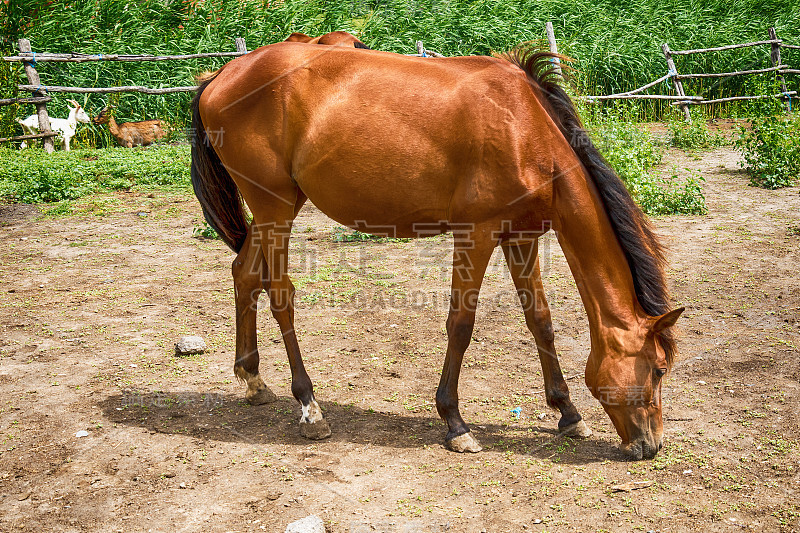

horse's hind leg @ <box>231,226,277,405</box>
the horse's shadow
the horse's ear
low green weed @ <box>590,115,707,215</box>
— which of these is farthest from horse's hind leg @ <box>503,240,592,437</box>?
low green weed @ <box>590,115,707,215</box>

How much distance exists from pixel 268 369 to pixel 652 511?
2.69 metres

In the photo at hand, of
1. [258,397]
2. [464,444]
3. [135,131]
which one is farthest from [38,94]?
[464,444]

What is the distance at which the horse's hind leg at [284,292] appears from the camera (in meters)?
3.99

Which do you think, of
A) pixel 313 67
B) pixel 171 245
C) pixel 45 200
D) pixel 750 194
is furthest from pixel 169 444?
pixel 750 194

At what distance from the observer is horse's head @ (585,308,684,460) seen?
3.38 meters

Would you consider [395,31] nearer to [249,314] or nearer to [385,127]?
[249,314]

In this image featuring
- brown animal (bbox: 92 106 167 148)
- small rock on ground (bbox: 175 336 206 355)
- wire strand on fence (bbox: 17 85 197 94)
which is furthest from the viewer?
brown animal (bbox: 92 106 167 148)

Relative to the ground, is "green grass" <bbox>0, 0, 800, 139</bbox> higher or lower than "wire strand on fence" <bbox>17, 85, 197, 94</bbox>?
higher

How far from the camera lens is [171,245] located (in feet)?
24.1

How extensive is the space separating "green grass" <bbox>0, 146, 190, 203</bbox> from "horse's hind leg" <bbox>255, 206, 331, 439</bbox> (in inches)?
233

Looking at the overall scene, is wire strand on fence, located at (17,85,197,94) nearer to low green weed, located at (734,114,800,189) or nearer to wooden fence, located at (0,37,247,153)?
wooden fence, located at (0,37,247,153)

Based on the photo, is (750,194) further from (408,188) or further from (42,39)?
Answer: (42,39)

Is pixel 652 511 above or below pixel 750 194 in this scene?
below

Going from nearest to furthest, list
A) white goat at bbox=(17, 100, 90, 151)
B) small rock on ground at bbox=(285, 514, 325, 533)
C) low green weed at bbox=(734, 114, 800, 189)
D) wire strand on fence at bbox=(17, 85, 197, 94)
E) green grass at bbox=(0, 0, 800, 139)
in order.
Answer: small rock on ground at bbox=(285, 514, 325, 533) < low green weed at bbox=(734, 114, 800, 189) < white goat at bbox=(17, 100, 90, 151) < wire strand on fence at bbox=(17, 85, 197, 94) < green grass at bbox=(0, 0, 800, 139)
